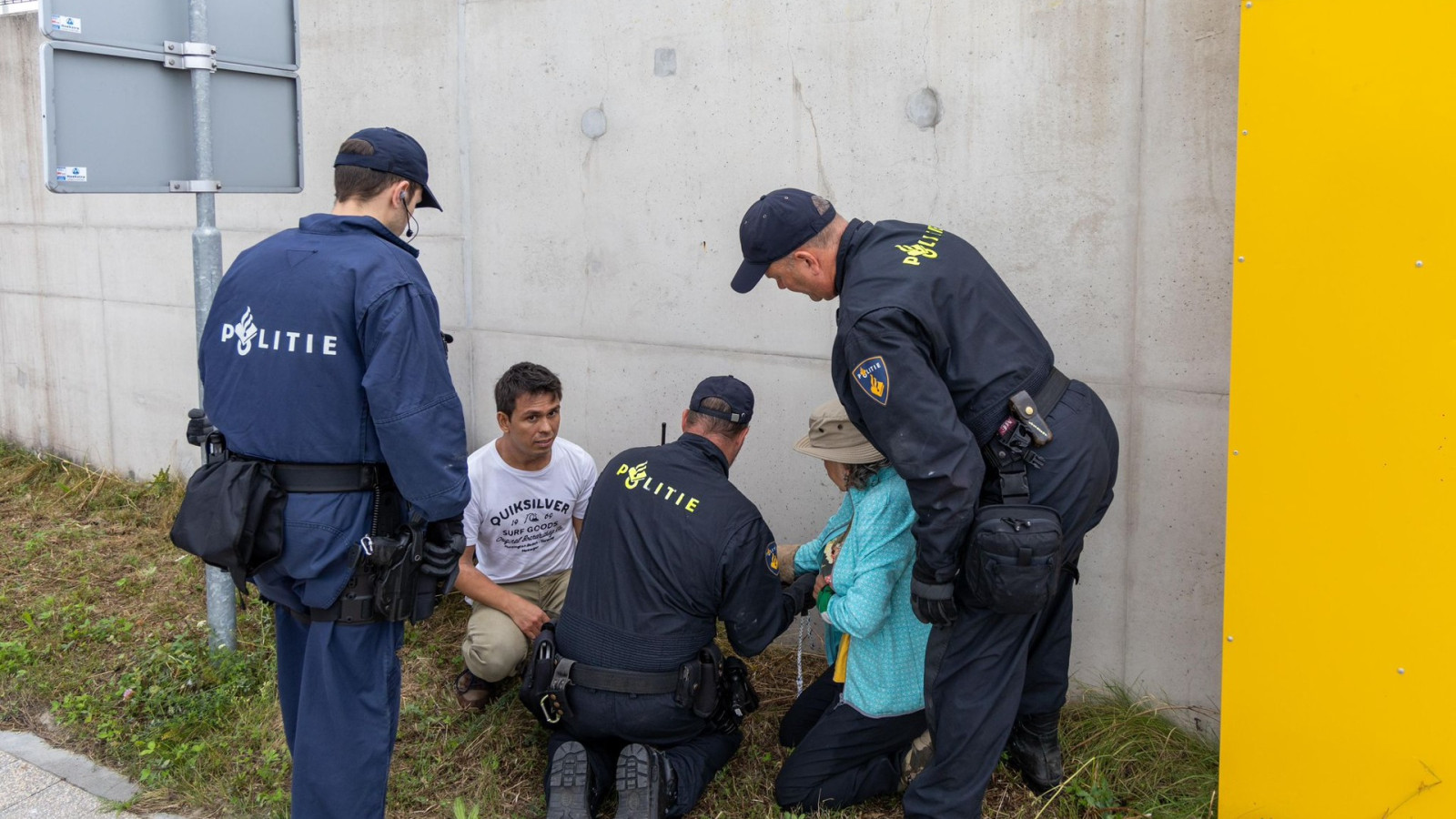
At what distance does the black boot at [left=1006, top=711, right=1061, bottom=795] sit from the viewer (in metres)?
3.23

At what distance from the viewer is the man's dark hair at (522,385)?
3.74 m

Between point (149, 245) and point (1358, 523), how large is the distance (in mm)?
5732

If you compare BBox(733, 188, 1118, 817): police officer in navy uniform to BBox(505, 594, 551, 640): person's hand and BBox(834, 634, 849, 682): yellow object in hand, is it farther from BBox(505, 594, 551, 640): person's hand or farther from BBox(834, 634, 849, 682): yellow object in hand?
BBox(505, 594, 551, 640): person's hand

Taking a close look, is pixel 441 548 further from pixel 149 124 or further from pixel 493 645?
pixel 149 124

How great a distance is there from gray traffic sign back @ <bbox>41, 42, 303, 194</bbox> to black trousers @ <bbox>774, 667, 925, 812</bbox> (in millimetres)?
2507

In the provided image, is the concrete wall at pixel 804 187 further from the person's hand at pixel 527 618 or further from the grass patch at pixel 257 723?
the person's hand at pixel 527 618

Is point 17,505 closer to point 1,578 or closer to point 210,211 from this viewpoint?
point 1,578

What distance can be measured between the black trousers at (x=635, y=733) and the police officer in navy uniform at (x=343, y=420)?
0.52 meters

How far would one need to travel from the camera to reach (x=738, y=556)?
3.18m

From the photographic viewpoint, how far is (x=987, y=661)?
287cm

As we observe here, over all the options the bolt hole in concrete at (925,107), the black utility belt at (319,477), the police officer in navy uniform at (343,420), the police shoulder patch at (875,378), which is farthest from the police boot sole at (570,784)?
the bolt hole in concrete at (925,107)

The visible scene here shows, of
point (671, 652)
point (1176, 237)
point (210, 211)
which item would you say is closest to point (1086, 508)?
point (1176, 237)

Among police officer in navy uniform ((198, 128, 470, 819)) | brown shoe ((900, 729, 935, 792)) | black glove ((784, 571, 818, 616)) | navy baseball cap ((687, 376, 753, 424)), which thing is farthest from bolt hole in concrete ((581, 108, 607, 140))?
brown shoe ((900, 729, 935, 792))

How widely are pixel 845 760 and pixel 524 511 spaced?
54.4 inches
